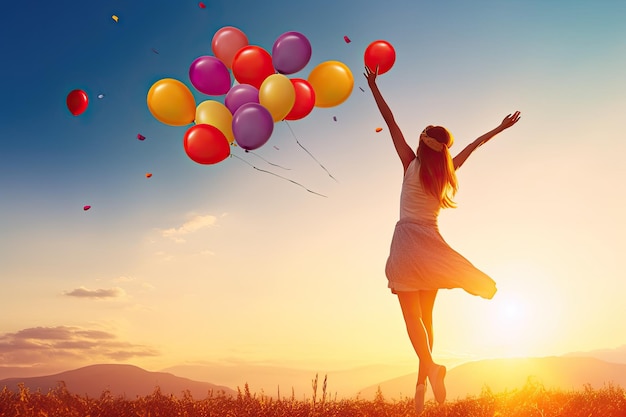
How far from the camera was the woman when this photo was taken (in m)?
4.58

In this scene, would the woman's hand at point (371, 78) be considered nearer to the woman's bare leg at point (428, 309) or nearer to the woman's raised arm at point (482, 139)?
the woman's raised arm at point (482, 139)

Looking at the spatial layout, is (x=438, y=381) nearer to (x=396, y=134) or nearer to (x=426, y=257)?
(x=426, y=257)

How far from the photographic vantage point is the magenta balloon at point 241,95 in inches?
257

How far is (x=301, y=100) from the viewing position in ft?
21.8

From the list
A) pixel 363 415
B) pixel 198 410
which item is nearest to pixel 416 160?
pixel 363 415

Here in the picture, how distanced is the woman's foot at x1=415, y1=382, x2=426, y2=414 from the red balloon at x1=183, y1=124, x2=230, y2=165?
331 centimetres

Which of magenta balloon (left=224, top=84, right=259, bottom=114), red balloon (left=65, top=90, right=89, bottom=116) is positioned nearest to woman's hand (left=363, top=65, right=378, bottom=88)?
magenta balloon (left=224, top=84, right=259, bottom=114)

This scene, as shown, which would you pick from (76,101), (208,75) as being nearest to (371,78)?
(208,75)

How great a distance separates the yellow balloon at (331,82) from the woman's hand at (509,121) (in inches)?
90.2

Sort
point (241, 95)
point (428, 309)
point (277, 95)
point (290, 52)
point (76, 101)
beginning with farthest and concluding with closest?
point (76, 101), point (290, 52), point (241, 95), point (277, 95), point (428, 309)

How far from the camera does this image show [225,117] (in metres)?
6.61

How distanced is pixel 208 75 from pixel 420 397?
4.46m

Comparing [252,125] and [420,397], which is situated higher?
[252,125]

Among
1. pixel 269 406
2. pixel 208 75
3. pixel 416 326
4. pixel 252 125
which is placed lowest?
pixel 269 406
